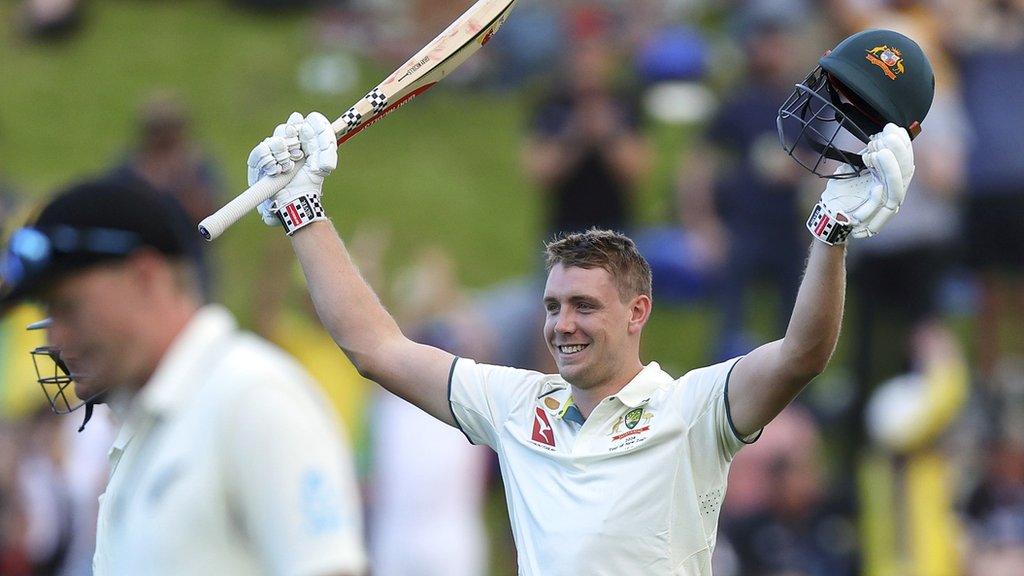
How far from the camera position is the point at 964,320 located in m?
12.0

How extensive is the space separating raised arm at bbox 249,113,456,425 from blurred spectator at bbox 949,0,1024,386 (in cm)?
749

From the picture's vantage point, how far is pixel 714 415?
437 cm

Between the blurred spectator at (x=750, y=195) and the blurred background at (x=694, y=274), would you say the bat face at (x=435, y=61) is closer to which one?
the blurred background at (x=694, y=274)

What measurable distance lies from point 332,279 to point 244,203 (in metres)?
0.36

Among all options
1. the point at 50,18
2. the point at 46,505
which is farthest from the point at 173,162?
the point at 50,18

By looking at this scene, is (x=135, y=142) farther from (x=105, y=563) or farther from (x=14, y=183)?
(x=105, y=563)

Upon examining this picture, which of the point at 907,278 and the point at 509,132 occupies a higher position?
the point at 509,132

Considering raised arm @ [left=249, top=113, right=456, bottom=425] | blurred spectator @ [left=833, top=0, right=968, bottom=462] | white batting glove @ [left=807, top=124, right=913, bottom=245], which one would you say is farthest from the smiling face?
blurred spectator @ [left=833, top=0, right=968, bottom=462]

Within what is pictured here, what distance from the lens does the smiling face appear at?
4551 mm

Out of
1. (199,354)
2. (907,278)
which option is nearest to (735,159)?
(907,278)

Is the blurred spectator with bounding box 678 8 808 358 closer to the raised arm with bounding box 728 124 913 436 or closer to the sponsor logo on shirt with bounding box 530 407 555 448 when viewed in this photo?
the sponsor logo on shirt with bounding box 530 407 555 448

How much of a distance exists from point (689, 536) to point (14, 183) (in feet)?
33.0

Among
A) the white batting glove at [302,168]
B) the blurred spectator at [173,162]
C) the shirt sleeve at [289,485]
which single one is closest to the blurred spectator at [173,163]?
the blurred spectator at [173,162]

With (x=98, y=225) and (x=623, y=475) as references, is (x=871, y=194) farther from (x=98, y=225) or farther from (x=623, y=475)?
(x=98, y=225)
